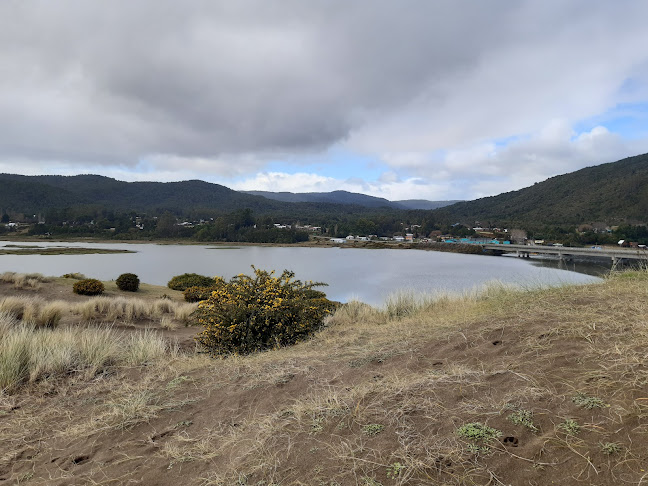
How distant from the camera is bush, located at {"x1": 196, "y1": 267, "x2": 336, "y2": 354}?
23.9ft

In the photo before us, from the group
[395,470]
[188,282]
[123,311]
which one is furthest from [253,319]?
[188,282]

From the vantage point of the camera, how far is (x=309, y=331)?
25.6ft

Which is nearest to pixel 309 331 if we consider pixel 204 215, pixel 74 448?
pixel 74 448

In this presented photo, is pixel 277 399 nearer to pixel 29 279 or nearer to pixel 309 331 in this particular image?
pixel 309 331

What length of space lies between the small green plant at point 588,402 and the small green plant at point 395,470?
1.33 meters

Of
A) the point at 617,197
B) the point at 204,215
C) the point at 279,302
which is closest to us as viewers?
the point at 279,302

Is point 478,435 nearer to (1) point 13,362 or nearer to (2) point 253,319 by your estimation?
(2) point 253,319

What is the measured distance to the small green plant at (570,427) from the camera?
7.52 ft

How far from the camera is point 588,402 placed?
2.57m

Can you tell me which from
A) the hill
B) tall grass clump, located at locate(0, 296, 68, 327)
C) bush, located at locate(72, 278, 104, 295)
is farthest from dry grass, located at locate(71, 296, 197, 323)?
the hill

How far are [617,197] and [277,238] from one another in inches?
2449

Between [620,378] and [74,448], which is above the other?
[620,378]

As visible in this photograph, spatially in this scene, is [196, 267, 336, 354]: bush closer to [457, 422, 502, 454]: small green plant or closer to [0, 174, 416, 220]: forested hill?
[457, 422, 502, 454]: small green plant

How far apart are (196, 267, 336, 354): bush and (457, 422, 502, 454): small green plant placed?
4787 mm
